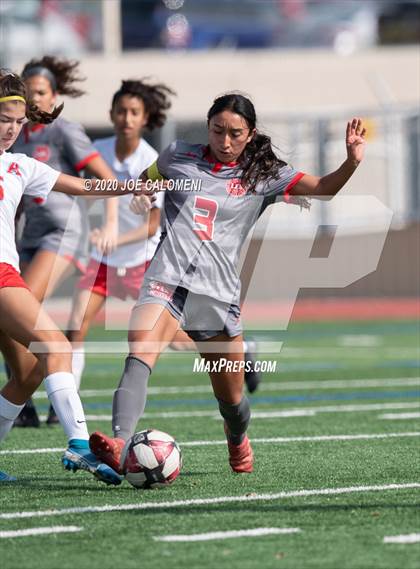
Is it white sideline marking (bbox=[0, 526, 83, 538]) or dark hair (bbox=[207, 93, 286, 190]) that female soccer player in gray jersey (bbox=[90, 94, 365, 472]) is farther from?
white sideline marking (bbox=[0, 526, 83, 538])

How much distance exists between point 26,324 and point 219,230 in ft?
3.91

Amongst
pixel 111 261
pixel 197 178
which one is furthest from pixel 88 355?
pixel 197 178

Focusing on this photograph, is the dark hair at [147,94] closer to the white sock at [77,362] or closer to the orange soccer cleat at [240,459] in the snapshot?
the white sock at [77,362]

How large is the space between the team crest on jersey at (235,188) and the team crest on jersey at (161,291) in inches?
23.3

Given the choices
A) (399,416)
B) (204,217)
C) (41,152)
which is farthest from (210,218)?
(399,416)

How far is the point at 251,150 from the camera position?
6.37 meters

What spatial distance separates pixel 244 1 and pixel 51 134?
18.9 m

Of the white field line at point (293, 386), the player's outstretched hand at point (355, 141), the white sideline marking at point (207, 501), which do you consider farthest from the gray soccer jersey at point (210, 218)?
the white field line at point (293, 386)

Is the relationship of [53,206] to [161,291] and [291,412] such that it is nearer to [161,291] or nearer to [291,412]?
[291,412]

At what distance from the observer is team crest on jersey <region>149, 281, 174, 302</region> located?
6086 mm

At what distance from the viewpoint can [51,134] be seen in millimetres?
8305

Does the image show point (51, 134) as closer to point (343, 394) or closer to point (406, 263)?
point (343, 394)

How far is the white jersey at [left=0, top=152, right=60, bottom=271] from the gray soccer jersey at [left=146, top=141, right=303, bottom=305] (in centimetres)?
63

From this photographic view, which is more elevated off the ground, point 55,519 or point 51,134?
point 51,134
